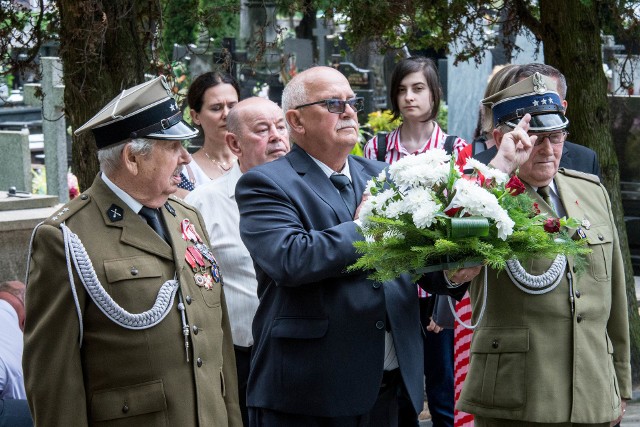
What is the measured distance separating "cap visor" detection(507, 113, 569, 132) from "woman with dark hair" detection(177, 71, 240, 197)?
2.39 m

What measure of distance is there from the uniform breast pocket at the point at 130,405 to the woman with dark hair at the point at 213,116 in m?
2.72

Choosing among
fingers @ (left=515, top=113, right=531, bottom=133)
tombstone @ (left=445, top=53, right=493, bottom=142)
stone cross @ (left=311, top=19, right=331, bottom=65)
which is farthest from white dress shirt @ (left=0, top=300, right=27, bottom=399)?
stone cross @ (left=311, top=19, right=331, bottom=65)

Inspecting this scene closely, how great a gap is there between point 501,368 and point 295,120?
1244mm

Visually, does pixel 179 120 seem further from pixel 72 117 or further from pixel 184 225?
pixel 72 117

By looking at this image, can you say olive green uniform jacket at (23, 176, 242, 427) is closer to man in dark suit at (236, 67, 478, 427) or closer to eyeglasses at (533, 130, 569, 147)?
man in dark suit at (236, 67, 478, 427)

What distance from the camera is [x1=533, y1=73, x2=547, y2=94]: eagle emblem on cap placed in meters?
4.27

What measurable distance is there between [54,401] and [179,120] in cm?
106

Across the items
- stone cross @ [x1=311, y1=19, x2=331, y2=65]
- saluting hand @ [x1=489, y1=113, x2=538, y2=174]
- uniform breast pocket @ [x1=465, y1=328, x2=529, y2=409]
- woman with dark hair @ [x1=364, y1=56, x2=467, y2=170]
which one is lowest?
uniform breast pocket @ [x1=465, y1=328, x2=529, y2=409]

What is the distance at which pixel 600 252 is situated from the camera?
4.26 m

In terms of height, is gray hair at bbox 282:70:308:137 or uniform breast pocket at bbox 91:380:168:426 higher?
gray hair at bbox 282:70:308:137

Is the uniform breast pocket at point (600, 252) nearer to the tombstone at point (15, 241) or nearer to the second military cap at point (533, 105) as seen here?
the second military cap at point (533, 105)

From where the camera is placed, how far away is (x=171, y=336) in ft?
11.5

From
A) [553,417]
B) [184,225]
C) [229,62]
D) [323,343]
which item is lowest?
[553,417]

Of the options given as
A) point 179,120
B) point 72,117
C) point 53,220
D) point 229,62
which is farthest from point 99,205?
point 229,62
